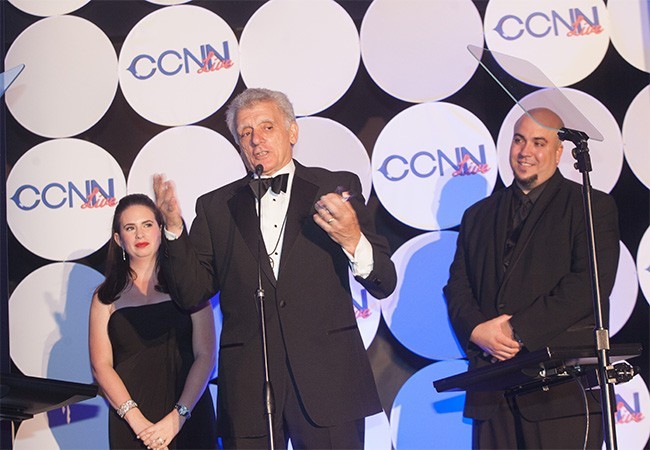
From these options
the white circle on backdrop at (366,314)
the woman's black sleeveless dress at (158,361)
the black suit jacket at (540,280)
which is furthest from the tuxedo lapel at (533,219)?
the woman's black sleeveless dress at (158,361)

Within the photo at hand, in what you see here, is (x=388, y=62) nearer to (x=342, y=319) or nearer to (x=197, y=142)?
(x=197, y=142)

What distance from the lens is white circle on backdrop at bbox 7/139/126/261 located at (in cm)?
430

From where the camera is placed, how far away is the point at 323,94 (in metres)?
4.33

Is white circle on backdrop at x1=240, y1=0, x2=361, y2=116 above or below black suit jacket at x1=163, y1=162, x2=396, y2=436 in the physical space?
above

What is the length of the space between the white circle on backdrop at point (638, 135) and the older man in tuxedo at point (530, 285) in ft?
1.89

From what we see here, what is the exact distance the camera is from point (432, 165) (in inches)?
168

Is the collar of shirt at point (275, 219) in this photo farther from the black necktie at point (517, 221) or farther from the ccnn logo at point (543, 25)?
the ccnn logo at point (543, 25)

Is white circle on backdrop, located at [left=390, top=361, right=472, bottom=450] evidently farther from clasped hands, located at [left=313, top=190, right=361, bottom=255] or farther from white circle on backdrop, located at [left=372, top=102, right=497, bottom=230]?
clasped hands, located at [left=313, top=190, right=361, bottom=255]

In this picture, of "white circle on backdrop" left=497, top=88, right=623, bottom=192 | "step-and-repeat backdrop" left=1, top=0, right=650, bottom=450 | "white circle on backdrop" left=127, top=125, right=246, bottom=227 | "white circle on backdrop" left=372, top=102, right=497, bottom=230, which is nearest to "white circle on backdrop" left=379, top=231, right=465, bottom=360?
"step-and-repeat backdrop" left=1, top=0, right=650, bottom=450

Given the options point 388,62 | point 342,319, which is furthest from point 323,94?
point 342,319

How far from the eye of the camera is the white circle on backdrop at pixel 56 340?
421cm

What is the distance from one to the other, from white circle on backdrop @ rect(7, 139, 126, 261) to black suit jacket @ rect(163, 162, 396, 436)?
1.00m

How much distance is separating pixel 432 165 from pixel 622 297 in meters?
1.16

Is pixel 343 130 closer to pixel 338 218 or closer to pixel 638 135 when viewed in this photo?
pixel 338 218
